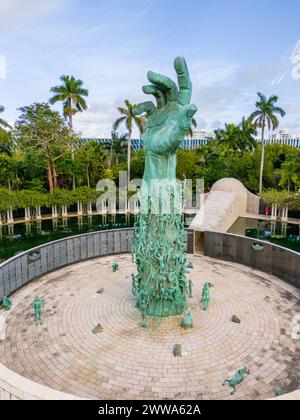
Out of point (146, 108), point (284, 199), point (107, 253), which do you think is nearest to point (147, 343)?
point (146, 108)

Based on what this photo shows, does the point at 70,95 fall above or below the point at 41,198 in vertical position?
above

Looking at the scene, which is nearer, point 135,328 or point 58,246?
point 135,328

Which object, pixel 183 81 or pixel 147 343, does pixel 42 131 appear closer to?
pixel 183 81

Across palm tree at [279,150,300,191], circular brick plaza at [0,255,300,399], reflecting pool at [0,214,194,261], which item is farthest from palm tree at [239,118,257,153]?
circular brick plaza at [0,255,300,399]

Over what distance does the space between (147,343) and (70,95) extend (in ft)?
106

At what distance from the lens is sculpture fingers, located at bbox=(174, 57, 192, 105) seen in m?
10.5

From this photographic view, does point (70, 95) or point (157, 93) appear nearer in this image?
point (157, 93)

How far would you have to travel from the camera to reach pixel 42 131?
32.1 m

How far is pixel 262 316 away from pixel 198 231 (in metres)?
9.41

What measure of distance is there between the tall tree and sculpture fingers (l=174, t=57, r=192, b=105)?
24.4 metres

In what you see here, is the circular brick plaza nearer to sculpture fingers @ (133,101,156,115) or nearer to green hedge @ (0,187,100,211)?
sculpture fingers @ (133,101,156,115)
